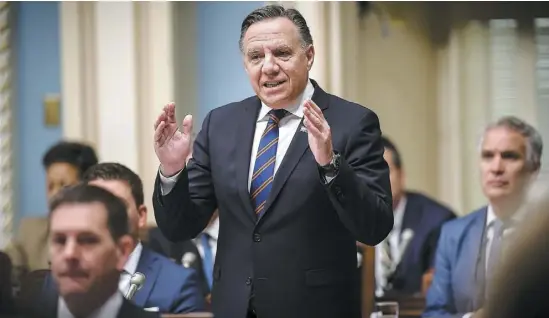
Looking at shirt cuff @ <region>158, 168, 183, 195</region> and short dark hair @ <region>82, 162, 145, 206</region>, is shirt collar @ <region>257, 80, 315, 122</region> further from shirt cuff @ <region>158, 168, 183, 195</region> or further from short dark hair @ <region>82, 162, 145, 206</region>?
short dark hair @ <region>82, 162, 145, 206</region>

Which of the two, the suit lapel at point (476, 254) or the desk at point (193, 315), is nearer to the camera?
the desk at point (193, 315)

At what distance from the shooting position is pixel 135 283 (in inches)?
68.6

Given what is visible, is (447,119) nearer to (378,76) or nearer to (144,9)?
(378,76)

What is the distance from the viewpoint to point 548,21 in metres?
2.16

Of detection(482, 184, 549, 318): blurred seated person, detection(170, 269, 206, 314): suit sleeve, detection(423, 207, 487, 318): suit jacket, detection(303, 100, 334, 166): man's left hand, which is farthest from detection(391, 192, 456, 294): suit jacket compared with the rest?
detection(482, 184, 549, 318): blurred seated person

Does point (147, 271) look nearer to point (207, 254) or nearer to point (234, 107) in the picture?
point (234, 107)

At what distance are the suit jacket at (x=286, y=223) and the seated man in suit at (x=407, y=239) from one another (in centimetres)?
87

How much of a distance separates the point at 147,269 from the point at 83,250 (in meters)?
0.25

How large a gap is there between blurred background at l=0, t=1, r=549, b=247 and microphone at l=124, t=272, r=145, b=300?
0.82 feet

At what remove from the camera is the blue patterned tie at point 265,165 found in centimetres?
159

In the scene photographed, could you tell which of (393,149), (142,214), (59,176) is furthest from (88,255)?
(393,149)

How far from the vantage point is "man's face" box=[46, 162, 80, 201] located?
6.81 feet

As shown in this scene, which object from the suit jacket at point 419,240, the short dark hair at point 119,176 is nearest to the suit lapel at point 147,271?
the short dark hair at point 119,176

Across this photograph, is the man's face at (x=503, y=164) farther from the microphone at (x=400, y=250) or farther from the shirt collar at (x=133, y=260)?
the shirt collar at (x=133, y=260)
